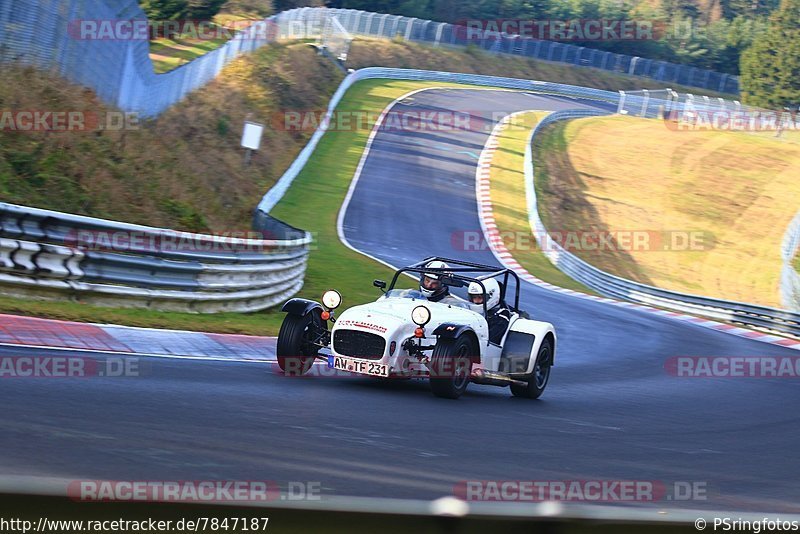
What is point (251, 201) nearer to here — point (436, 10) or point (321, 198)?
point (321, 198)

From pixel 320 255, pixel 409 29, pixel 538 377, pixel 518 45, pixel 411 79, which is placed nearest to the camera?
pixel 538 377

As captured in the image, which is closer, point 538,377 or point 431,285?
point 431,285

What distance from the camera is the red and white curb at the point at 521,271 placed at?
23.2m

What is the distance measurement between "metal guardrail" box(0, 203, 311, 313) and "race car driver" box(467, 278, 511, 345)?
162 inches

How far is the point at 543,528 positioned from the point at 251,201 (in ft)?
87.8

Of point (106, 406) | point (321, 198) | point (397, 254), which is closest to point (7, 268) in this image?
point (106, 406)

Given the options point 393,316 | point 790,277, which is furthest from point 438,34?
point 393,316

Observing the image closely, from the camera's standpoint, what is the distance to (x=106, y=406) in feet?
21.8

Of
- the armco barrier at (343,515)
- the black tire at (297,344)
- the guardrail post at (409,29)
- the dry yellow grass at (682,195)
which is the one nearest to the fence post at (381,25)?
the guardrail post at (409,29)

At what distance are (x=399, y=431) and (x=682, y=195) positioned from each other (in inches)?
1438

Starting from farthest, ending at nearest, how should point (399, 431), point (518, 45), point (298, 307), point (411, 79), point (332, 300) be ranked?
1. point (518, 45)
2. point (411, 79)
3. point (332, 300)
4. point (298, 307)
5. point (399, 431)

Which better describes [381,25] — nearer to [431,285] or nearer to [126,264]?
[126,264]

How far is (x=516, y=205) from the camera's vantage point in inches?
1411

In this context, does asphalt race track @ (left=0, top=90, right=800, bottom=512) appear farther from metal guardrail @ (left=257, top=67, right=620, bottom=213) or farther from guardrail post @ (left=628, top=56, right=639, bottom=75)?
guardrail post @ (left=628, top=56, right=639, bottom=75)
